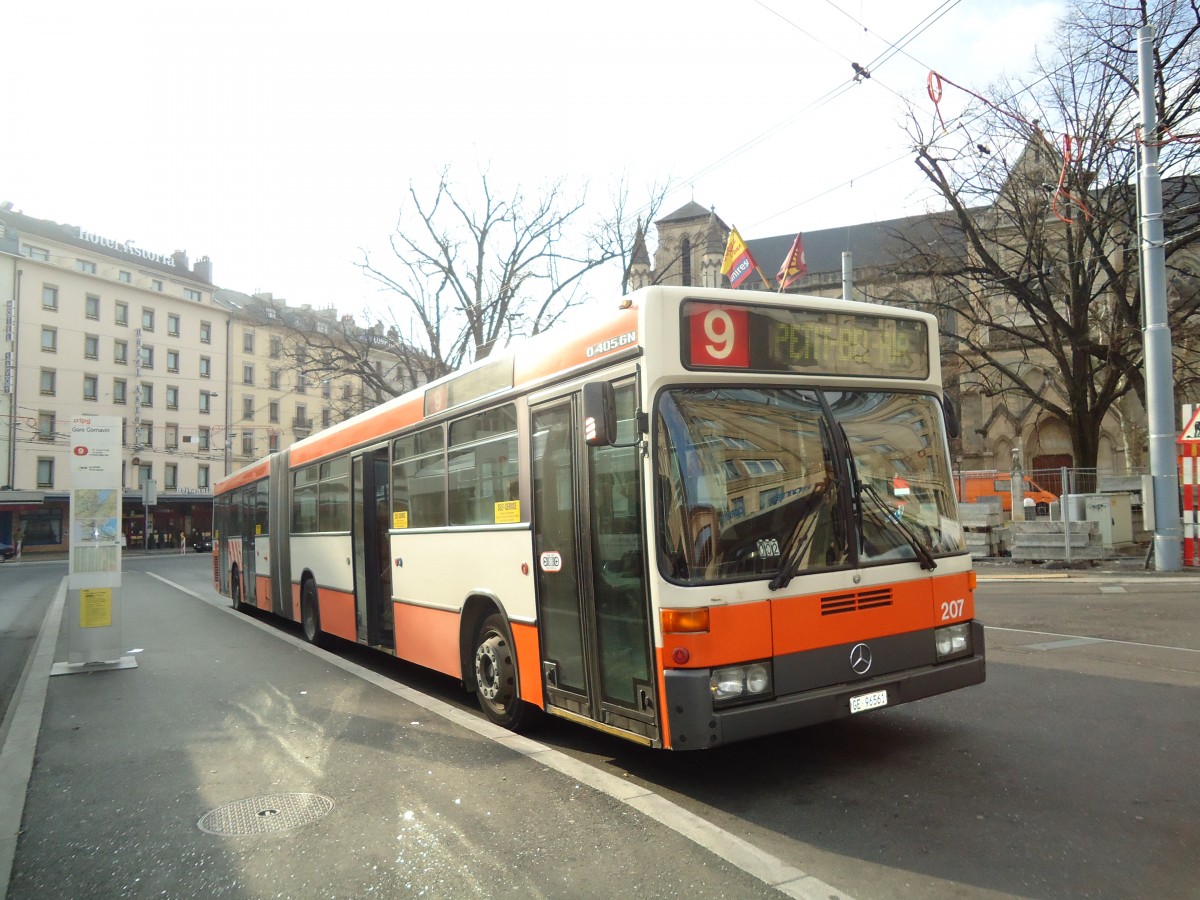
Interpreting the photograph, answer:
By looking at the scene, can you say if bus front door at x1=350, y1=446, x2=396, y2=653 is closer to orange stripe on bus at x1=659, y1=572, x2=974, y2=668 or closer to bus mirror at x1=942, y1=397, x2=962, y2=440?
orange stripe on bus at x1=659, y1=572, x2=974, y2=668

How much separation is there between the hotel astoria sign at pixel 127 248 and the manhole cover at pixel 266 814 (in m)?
69.5

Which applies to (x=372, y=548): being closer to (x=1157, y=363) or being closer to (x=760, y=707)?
(x=760, y=707)

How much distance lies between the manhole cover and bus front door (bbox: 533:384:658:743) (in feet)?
5.23

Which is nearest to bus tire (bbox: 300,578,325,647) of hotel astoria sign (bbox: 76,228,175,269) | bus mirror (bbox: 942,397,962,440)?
bus mirror (bbox: 942,397,962,440)

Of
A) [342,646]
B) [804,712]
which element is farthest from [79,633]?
[804,712]

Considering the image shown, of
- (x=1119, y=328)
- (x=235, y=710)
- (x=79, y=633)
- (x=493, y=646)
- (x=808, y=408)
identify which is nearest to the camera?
(x=808, y=408)

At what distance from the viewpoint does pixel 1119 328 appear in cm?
2767

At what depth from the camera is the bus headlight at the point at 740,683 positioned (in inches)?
188

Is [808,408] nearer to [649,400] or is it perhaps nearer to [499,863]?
[649,400]

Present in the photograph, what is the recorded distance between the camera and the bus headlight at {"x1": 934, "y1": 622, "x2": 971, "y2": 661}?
563cm

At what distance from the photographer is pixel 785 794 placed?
5.09m

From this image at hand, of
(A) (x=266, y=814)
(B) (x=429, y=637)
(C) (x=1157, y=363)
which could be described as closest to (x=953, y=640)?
(A) (x=266, y=814)

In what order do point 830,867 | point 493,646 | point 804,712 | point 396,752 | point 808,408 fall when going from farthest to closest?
point 493,646 → point 396,752 → point 808,408 → point 804,712 → point 830,867

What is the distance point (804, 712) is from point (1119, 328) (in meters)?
27.5
